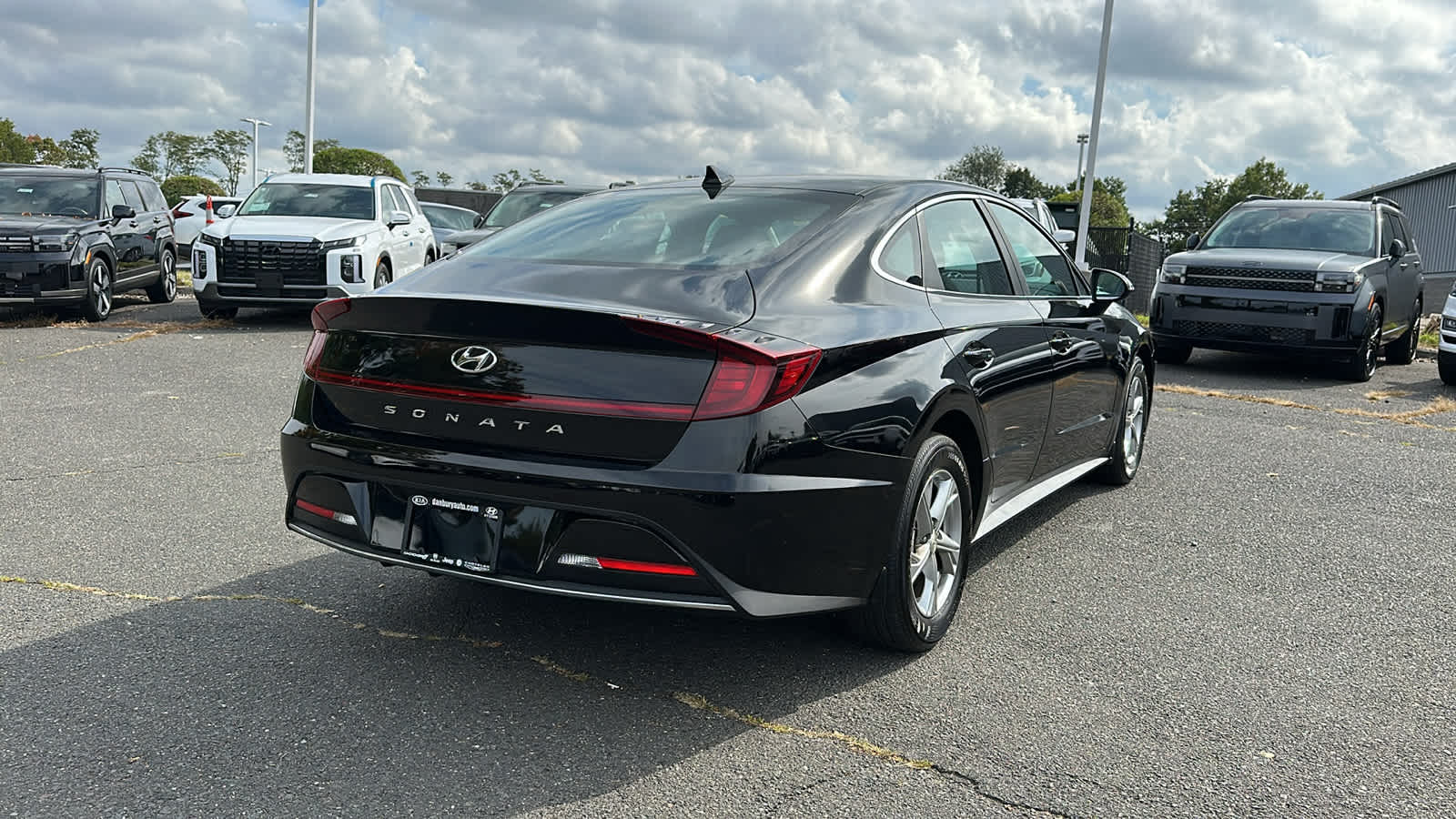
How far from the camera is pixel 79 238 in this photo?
45.5ft

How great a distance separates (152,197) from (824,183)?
49.1 feet

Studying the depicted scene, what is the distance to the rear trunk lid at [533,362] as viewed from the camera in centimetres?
333

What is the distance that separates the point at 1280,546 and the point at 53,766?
4934mm

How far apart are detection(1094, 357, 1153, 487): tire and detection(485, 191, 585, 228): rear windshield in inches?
421

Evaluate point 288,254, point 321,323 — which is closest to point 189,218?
point 288,254

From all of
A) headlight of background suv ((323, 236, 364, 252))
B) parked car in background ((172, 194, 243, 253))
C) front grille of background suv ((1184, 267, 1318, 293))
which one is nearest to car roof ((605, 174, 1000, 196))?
front grille of background suv ((1184, 267, 1318, 293))

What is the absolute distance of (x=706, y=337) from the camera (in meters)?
3.31

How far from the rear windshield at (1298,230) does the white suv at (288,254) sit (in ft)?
29.4

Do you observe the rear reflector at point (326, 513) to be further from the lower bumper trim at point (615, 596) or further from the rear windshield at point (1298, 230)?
the rear windshield at point (1298, 230)

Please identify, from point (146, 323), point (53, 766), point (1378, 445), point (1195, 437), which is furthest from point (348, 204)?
point (53, 766)

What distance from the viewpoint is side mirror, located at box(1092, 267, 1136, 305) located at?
594 cm

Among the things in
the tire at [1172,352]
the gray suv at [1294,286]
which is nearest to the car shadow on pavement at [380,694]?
the gray suv at [1294,286]

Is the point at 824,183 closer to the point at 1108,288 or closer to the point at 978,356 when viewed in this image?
the point at 978,356

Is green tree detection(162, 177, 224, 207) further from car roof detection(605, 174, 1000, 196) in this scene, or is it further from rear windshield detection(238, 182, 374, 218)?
car roof detection(605, 174, 1000, 196)
